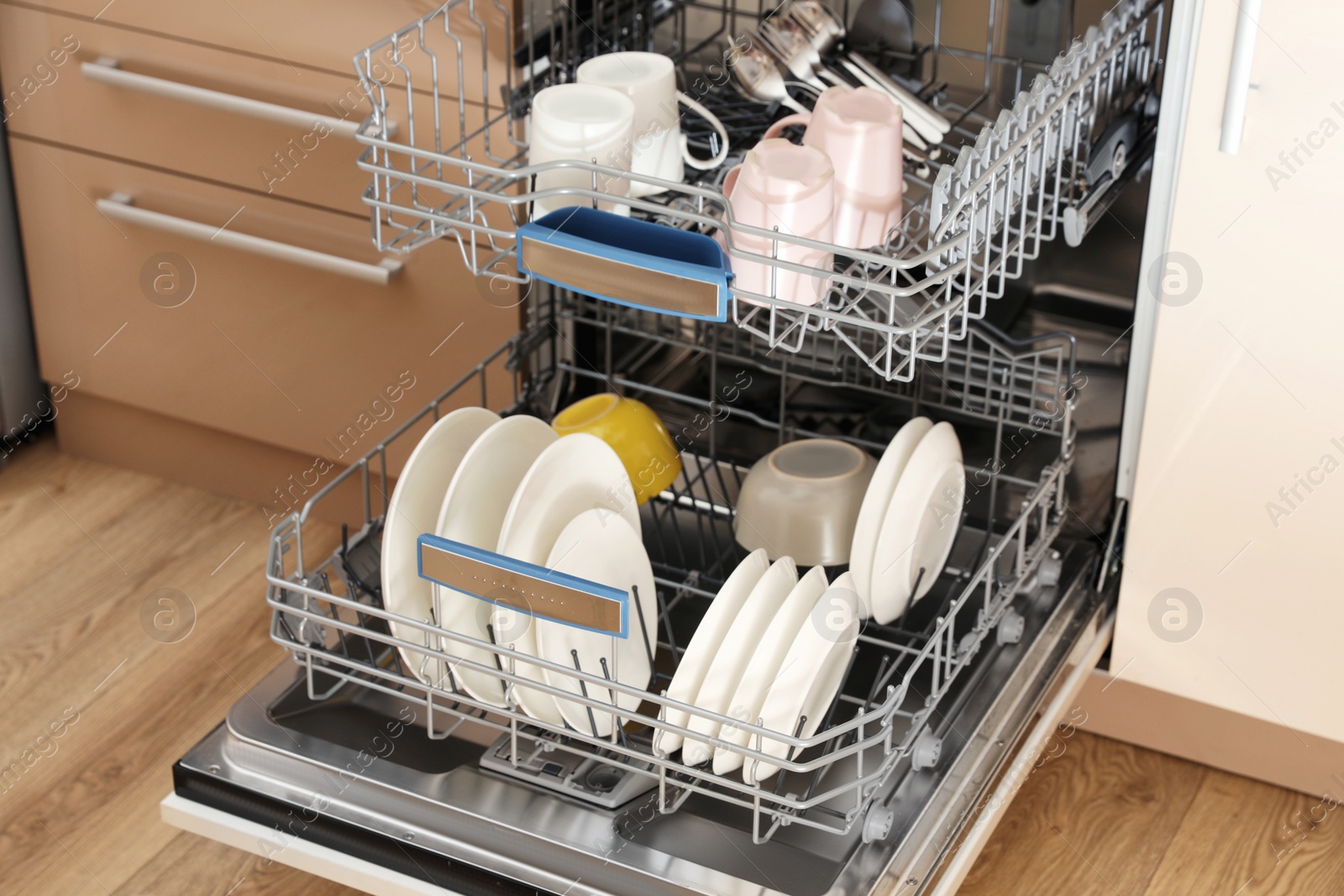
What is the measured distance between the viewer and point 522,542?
1.08 m

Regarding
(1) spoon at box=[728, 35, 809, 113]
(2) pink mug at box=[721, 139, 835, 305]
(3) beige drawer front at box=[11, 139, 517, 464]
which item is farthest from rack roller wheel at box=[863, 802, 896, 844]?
(3) beige drawer front at box=[11, 139, 517, 464]

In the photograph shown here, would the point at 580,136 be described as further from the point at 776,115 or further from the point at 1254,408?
the point at 1254,408

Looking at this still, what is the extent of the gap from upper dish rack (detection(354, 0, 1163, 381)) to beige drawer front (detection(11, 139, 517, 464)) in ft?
0.25

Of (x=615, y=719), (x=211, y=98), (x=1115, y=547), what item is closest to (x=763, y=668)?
(x=615, y=719)

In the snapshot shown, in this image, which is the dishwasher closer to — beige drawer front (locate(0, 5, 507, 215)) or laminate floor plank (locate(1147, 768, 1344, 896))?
beige drawer front (locate(0, 5, 507, 215))

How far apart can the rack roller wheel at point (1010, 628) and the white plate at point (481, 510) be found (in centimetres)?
39

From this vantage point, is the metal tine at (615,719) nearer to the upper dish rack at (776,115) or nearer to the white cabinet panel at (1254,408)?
the upper dish rack at (776,115)

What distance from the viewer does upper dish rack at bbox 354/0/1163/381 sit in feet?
2.97

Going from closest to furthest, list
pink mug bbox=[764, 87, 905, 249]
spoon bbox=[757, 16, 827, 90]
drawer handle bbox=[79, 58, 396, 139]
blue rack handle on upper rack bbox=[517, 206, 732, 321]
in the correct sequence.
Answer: blue rack handle on upper rack bbox=[517, 206, 732, 321], pink mug bbox=[764, 87, 905, 249], spoon bbox=[757, 16, 827, 90], drawer handle bbox=[79, 58, 396, 139]

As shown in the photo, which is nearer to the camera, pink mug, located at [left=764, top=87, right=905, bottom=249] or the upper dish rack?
the upper dish rack

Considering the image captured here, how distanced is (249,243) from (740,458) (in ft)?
1.92

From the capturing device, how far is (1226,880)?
1.31 meters

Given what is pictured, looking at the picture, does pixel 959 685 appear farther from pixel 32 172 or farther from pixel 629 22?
pixel 32 172

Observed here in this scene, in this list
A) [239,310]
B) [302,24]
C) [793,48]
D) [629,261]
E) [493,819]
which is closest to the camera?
[629,261]
